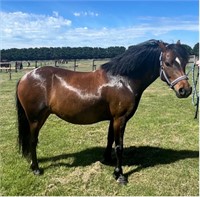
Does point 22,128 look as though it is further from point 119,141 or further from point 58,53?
point 58,53

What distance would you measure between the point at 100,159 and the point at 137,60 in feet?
6.59

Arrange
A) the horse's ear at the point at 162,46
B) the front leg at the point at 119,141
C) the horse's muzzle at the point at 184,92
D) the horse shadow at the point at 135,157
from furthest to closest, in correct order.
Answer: the horse shadow at the point at 135,157, the front leg at the point at 119,141, the horse's ear at the point at 162,46, the horse's muzzle at the point at 184,92

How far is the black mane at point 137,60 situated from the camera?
4398mm

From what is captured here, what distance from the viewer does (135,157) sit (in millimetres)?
5406

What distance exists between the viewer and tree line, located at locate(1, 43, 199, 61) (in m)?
61.5

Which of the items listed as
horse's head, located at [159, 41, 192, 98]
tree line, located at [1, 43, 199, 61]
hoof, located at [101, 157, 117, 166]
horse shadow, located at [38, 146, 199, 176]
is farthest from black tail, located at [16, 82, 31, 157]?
tree line, located at [1, 43, 199, 61]

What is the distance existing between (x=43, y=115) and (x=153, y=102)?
7.06m

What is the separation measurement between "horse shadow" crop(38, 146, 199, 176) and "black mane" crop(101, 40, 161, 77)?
167 centimetres

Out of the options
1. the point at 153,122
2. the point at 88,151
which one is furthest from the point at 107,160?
the point at 153,122

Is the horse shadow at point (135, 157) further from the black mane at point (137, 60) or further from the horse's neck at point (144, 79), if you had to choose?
the black mane at point (137, 60)

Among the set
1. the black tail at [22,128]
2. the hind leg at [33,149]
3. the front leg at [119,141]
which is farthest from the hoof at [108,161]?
the black tail at [22,128]

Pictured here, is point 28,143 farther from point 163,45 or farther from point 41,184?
point 163,45

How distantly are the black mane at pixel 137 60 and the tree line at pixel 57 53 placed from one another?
56.1 meters

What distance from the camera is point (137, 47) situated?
14.7ft
